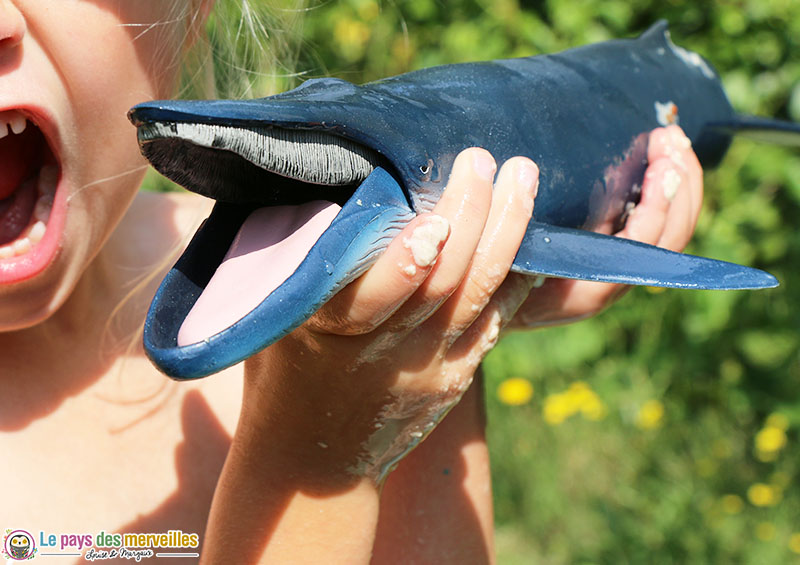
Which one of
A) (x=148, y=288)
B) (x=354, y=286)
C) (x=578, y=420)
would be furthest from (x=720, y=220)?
(x=354, y=286)

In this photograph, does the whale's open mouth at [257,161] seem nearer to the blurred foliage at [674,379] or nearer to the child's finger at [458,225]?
the child's finger at [458,225]

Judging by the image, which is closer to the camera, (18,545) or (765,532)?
(18,545)

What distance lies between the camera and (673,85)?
1576mm

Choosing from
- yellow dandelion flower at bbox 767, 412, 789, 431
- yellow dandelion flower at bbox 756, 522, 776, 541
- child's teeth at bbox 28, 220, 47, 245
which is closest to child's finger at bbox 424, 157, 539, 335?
child's teeth at bbox 28, 220, 47, 245

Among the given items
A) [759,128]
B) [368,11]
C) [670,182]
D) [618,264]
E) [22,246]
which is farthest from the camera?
[368,11]

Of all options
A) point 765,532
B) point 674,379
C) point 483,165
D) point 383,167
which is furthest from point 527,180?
point 674,379

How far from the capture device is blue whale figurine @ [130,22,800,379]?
0.78 metres

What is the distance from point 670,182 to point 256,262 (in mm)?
829

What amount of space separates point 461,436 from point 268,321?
27.4 inches

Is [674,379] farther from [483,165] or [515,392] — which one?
[483,165]

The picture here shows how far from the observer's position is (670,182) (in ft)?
4.69

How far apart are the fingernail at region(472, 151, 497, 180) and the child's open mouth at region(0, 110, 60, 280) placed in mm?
609

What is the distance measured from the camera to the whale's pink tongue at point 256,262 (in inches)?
31.6

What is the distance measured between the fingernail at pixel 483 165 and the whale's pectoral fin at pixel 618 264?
107 mm
